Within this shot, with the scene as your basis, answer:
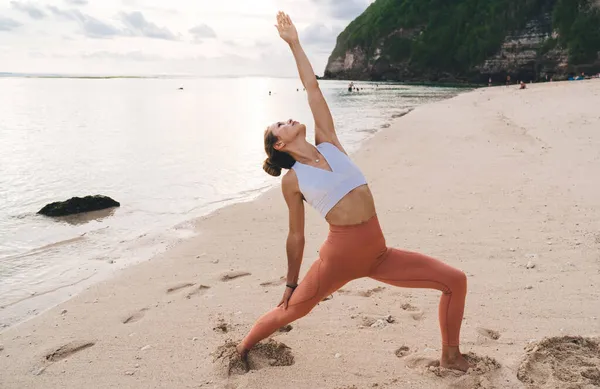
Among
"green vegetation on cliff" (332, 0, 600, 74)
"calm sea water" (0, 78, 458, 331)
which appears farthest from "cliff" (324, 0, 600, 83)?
"calm sea water" (0, 78, 458, 331)

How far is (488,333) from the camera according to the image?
411cm

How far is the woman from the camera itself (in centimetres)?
331

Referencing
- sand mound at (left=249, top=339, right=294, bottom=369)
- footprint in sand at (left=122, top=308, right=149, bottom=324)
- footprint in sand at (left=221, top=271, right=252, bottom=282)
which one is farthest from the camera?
footprint in sand at (left=221, top=271, right=252, bottom=282)

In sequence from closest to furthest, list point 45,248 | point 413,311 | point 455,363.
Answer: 1. point 455,363
2. point 413,311
3. point 45,248

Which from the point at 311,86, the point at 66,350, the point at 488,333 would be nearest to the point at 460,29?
the point at 488,333

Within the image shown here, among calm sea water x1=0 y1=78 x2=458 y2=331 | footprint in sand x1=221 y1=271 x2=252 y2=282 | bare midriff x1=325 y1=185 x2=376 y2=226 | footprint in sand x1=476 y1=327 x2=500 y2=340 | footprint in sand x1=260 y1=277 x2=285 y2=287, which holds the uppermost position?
bare midriff x1=325 y1=185 x2=376 y2=226

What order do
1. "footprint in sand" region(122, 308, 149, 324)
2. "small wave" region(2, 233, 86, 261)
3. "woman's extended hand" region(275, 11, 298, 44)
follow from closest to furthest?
1. "woman's extended hand" region(275, 11, 298, 44)
2. "footprint in sand" region(122, 308, 149, 324)
3. "small wave" region(2, 233, 86, 261)

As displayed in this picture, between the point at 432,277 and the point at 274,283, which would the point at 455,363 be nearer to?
the point at 432,277

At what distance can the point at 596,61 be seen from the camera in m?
78.7

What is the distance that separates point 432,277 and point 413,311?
1.34m

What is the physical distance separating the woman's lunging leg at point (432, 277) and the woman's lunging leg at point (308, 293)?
342 millimetres

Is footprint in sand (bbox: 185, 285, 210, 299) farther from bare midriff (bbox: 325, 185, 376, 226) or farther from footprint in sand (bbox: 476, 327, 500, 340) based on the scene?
footprint in sand (bbox: 476, 327, 500, 340)

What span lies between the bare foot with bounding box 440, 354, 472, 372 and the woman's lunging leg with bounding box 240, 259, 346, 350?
99cm

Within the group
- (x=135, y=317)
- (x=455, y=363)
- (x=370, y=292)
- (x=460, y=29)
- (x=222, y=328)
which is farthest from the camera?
(x=460, y=29)
